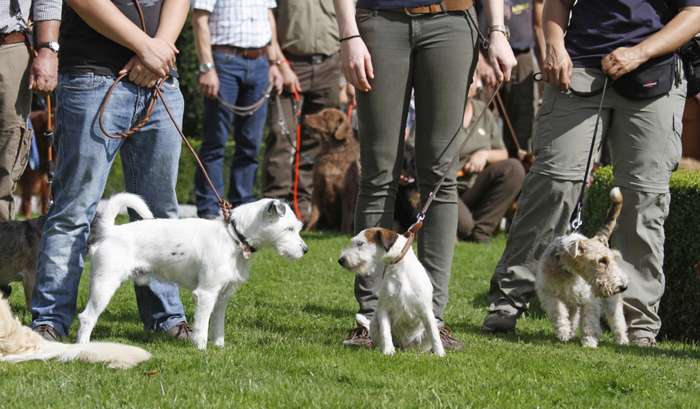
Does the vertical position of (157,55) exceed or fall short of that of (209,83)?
it exceeds it

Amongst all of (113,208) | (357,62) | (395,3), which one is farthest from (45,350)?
(395,3)

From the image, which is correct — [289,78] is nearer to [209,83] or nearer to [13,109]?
[209,83]

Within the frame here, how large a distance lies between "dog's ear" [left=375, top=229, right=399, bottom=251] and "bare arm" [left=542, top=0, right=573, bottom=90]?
1.61 metres

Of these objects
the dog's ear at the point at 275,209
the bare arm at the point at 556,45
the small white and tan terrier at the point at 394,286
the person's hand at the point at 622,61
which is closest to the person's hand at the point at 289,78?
the bare arm at the point at 556,45

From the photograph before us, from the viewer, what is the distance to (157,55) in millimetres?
5254

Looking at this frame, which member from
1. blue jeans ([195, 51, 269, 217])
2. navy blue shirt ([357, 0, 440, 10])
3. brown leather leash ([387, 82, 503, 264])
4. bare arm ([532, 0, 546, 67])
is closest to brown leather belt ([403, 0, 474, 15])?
navy blue shirt ([357, 0, 440, 10])

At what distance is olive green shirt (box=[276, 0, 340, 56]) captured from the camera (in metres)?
10.8

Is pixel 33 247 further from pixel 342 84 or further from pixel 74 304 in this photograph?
pixel 342 84

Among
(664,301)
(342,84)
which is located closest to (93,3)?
(664,301)

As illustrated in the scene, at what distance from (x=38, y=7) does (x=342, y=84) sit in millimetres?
6694

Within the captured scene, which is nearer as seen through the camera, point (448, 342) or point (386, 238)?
point (386, 238)

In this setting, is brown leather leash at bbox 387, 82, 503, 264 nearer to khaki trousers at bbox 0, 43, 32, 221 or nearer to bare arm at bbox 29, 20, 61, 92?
bare arm at bbox 29, 20, 61, 92

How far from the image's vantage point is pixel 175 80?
563 centimetres

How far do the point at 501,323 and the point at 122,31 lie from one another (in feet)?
9.77
